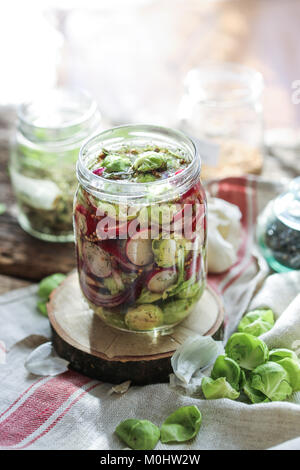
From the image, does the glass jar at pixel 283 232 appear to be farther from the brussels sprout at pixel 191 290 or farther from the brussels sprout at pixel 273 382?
the brussels sprout at pixel 273 382

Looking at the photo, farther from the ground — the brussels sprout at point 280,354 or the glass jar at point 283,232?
the glass jar at point 283,232

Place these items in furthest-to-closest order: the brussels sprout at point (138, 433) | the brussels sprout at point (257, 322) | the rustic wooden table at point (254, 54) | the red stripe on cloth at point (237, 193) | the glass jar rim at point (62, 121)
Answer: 1. the rustic wooden table at point (254, 54)
2. the red stripe on cloth at point (237, 193)
3. the glass jar rim at point (62, 121)
4. the brussels sprout at point (257, 322)
5. the brussels sprout at point (138, 433)

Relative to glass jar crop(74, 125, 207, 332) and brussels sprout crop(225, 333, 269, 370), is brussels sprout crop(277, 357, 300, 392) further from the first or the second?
glass jar crop(74, 125, 207, 332)

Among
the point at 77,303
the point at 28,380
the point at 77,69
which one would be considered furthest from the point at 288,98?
the point at 28,380

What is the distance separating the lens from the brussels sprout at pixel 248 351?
1.34m

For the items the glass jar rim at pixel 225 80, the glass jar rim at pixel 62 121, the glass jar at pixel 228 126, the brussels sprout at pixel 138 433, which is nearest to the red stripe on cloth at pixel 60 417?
the brussels sprout at pixel 138 433

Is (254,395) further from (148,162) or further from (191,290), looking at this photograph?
(148,162)

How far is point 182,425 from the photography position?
4.19 ft

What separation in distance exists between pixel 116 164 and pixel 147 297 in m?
0.29

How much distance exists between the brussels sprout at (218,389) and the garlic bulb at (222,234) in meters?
0.48

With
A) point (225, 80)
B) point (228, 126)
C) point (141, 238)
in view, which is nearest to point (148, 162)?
point (141, 238)

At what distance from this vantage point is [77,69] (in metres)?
3.04

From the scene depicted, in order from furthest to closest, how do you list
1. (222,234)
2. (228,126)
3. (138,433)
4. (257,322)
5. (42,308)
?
(228,126)
(222,234)
(42,308)
(257,322)
(138,433)

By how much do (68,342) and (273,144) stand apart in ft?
3.98
